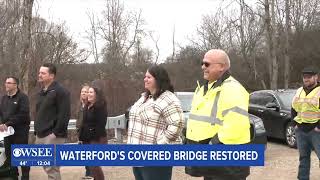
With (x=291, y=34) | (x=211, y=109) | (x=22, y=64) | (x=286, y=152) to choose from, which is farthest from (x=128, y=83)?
(x=291, y=34)

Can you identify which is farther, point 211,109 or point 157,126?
point 157,126

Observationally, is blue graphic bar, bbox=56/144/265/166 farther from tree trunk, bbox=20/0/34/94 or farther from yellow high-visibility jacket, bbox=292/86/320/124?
tree trunk, bbox=20/0/34/94

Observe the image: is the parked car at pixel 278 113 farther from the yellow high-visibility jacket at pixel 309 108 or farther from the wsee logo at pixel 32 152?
the wsee logo at pixel 32 152

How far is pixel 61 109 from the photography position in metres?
6.29

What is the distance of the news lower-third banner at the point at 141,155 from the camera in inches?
136

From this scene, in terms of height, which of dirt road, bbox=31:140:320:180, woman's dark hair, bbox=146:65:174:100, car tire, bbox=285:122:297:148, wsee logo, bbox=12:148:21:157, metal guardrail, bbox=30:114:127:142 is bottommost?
dirt road, bbox=31:140:320:180

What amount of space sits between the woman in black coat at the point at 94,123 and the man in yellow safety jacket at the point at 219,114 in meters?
3.15

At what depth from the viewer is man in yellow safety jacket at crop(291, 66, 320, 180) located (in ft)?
22.9

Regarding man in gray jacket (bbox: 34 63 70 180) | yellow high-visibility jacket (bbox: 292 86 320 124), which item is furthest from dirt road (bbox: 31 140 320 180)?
man in gray jacket (bbox: 34 63 70 180)

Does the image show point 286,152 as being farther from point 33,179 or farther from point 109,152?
point 109,152

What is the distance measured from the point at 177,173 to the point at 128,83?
32.7 feet

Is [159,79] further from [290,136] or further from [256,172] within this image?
[290,136]

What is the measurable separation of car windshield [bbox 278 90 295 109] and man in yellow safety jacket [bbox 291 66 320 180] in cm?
522

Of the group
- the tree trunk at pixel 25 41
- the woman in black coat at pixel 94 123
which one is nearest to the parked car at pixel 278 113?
the woman in black coat at pixel 94 123
